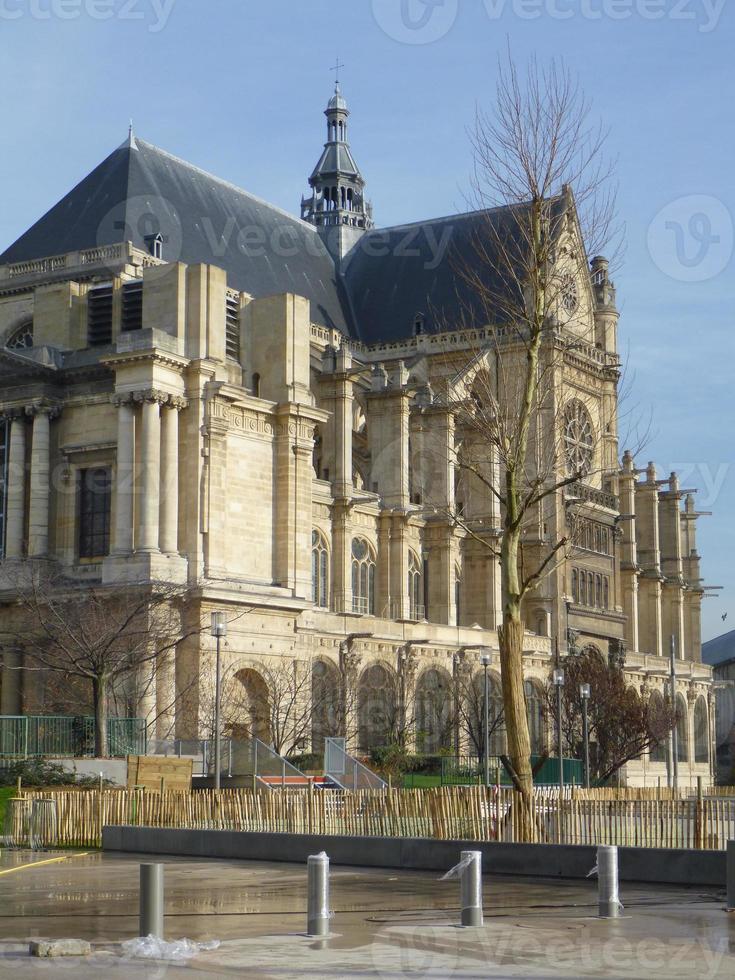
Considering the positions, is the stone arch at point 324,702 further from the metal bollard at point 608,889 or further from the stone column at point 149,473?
the metal bollard at point 608,889

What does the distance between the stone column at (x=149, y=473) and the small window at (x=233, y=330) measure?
22.2 feet

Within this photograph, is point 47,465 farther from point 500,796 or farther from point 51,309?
point 500,796

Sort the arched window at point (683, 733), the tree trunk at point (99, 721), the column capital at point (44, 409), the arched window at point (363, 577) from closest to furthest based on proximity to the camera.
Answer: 1. the tree trunk at point (99, 721)
2. the column capital at point (44, 409)
3. the arched window at point (363, 577)
4. the arched window at point (683, 733)

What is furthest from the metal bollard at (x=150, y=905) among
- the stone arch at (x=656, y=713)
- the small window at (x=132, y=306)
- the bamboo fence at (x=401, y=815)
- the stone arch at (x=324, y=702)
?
the stone arch at (x=656, y=713)

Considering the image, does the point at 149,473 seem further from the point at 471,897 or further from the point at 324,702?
the point at 471,897

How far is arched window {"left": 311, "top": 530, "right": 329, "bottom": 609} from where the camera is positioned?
59188mm

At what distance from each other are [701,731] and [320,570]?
43.3m

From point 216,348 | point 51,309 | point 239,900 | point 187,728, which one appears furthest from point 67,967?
point 51,309

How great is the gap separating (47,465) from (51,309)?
6.95m

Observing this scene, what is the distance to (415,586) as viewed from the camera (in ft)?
215

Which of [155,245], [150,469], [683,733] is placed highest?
[155,245]

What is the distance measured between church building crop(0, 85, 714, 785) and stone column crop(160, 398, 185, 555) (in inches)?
2.9

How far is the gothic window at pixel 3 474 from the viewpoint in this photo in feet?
170

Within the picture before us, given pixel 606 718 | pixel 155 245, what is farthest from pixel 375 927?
pixel 155 245
